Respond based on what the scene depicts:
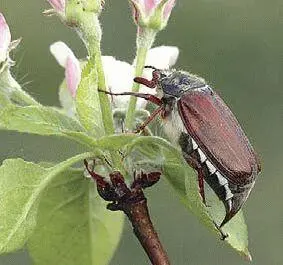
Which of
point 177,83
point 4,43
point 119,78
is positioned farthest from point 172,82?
point 4,43

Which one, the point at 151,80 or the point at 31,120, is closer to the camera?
the point at 31,120

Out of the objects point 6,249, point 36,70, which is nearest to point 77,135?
point 6,249

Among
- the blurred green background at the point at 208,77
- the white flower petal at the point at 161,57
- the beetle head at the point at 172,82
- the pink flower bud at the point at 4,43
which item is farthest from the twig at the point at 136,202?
the blurred green background at the point at 208,77

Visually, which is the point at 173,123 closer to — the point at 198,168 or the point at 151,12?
the point at 198,168

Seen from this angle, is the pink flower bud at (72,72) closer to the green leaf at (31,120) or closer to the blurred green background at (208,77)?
the green leaf at (31,120)

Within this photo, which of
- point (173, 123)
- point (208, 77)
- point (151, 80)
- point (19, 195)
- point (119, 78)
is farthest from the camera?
point (208, 77)

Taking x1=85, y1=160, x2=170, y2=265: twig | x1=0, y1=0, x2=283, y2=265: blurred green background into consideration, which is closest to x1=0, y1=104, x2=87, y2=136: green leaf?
x1=85, y1=160, x2=170, y2=265: twig
